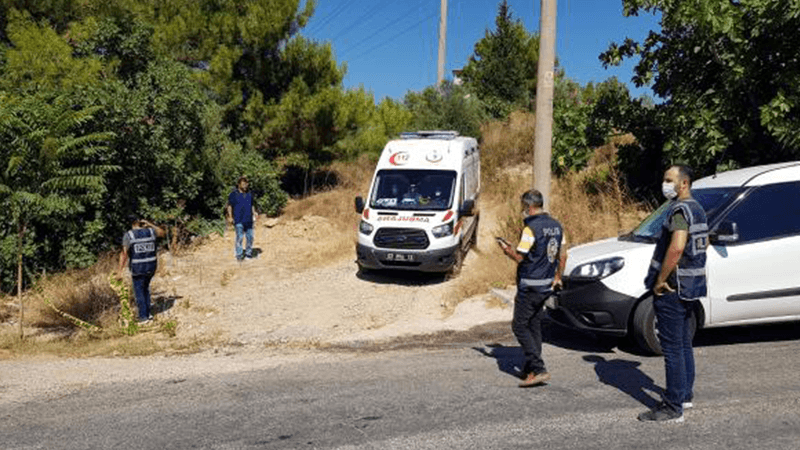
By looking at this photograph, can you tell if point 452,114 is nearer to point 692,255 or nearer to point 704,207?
point 704,207

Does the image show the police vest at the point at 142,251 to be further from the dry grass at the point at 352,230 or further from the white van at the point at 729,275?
the white van at the point at 729,275

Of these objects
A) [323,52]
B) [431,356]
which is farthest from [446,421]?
[323,52]

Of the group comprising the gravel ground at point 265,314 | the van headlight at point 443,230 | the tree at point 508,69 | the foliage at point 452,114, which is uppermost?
the tree at point 508,69

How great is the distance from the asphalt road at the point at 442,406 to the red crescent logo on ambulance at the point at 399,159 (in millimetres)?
6314

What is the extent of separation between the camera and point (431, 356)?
7.09 meters

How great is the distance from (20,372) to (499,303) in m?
6.25

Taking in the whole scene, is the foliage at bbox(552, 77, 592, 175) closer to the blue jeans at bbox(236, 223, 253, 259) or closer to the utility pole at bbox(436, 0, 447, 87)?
the blue jeans at bbox(236, 223, 253, 259)

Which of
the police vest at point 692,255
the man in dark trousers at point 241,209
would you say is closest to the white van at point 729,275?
the police vest at point 692,255

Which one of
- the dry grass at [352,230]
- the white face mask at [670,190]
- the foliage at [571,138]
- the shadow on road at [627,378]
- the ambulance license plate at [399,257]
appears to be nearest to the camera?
the white face mask at [670,190]

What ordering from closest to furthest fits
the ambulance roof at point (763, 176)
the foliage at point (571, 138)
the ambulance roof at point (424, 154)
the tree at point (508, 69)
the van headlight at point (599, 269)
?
the van headlight at point (599, 269) < the ambulance roof at point (763, 176) < the ambulance roof at point (424, 154) < the foliage at point (571, 138) < the tree at point (508, 69)

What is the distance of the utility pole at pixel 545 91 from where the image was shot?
10.4 m

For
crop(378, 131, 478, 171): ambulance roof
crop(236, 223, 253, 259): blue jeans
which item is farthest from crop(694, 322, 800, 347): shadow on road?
crop(236, 223, 253, 259): blue jeans

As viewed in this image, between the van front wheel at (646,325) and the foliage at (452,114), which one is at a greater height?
the foliage at (452,114)

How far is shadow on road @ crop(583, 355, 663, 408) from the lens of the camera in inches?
211
